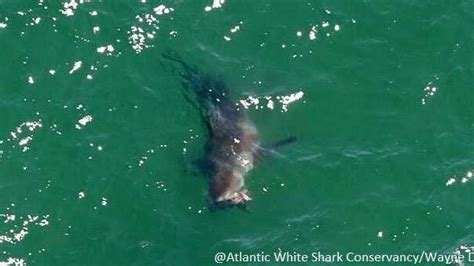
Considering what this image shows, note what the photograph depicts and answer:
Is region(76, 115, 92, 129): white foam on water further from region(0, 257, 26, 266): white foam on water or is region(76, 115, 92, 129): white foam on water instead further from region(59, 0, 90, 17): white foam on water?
region(0, 257, 26, 266): white foam on water

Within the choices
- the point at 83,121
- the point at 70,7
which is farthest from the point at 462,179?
the point at 70,7

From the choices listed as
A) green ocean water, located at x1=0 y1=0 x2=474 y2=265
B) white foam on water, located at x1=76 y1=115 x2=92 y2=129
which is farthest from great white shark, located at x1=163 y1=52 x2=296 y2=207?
white foam on water, located at x1=76 y1=115 x2=92 y2=129

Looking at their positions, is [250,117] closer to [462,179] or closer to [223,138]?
[223,138]

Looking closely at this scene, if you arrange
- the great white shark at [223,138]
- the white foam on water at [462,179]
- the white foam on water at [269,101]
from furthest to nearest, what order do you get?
the white foam on water at [269,101] → the white foam on water at [462,179] → the great white shark at [223,138]

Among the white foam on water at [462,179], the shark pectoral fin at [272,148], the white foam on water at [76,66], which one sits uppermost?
the white foam on water at [76,66]

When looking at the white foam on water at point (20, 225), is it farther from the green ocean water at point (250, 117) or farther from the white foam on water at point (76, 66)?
the white foam on water at point (76, 66)

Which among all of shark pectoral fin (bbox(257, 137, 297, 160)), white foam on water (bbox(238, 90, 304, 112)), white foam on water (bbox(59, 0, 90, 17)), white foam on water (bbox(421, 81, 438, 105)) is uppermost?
white foam on water (bbox(59, 0, 90, 17))

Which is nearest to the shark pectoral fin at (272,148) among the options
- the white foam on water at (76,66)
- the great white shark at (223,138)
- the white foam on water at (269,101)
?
the great white shark at (223,138)
